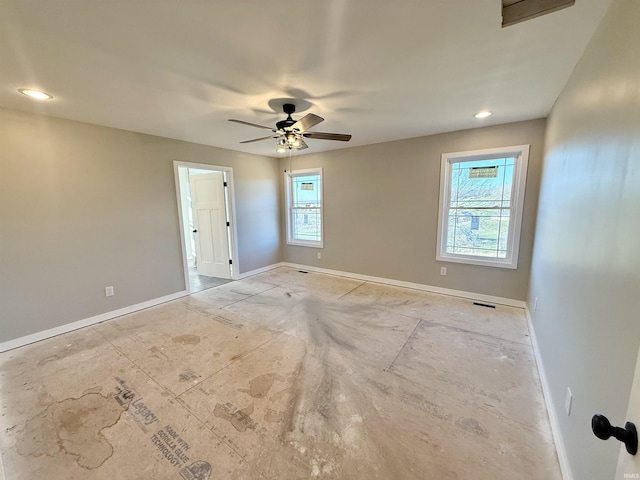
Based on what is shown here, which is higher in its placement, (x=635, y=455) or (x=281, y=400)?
(x=635, y=455)

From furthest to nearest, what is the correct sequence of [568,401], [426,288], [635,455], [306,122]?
[426,288]
[306,122]
[568,401]
[635,455]

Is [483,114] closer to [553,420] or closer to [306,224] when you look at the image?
[553,420]

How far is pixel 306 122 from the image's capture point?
238cm

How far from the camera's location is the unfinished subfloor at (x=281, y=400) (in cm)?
146

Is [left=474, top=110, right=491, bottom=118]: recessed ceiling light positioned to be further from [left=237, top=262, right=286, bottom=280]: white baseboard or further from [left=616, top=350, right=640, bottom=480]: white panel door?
[left=237, top=262, right=286, bottom=280]: white baseboard

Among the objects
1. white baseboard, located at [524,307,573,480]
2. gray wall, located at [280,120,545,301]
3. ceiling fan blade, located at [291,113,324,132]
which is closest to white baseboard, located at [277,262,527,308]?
gray wall, located at [280,120,545,301]

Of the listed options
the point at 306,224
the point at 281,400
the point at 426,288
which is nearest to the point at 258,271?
the point at 306,224

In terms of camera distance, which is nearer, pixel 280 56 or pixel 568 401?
pixel 568 401

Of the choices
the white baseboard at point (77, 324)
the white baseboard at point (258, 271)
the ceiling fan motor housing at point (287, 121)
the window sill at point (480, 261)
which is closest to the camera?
the ceiling fan motor housing at point (287, 121)

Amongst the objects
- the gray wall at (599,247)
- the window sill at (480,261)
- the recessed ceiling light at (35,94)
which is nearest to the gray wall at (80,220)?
the recessed ceiling light at (35,94)

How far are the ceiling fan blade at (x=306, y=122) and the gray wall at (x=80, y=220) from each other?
2393 mm

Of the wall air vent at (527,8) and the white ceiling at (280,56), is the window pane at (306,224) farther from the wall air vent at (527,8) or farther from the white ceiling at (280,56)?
the wall air vent at (527,8)

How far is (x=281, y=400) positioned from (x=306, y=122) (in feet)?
7.79

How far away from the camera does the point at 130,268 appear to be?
347 centimetres
